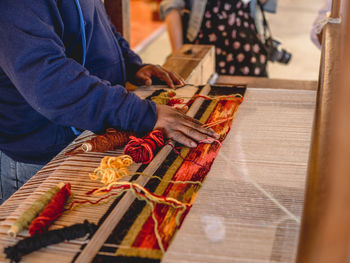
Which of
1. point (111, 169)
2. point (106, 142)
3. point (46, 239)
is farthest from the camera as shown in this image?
point (106, 142)

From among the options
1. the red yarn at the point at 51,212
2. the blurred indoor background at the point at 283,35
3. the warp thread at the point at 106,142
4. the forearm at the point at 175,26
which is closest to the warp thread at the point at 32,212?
the red yarn at the point at 51,212

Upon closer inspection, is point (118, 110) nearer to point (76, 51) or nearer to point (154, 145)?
point (154, 145)

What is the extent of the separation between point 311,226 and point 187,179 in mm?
620

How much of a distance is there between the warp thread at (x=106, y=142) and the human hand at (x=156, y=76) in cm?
51

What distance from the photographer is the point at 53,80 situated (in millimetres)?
1261

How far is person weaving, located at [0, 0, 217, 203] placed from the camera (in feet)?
3.99

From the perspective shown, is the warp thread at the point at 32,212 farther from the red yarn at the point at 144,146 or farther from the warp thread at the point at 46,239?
the red yarn at the point at 144,146

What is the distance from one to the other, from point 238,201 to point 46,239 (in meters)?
0.44

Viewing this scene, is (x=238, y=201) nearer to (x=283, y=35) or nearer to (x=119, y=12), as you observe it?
(x=119, y=12)

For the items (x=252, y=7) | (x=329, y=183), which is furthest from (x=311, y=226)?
(x=252, y=7)

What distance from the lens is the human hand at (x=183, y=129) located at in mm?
1340

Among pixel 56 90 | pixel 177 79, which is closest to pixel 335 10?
pixel 177 79

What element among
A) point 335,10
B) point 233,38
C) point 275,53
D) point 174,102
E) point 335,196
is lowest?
point 275,53

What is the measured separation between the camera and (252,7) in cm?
296
